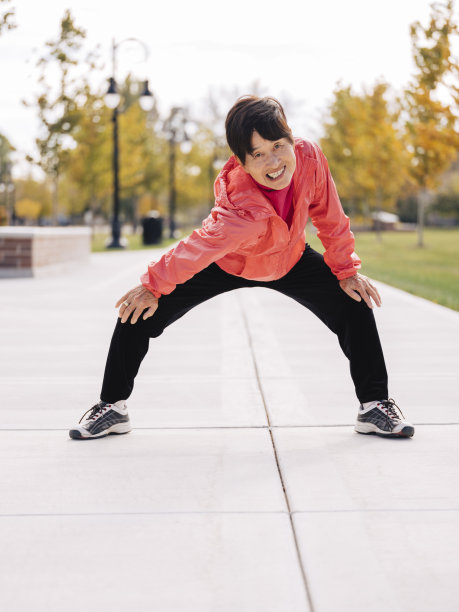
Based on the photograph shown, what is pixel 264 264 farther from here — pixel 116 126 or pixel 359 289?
pixel 116 126

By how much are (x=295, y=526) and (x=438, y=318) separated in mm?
6151

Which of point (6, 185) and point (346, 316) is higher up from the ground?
point (346, 316)

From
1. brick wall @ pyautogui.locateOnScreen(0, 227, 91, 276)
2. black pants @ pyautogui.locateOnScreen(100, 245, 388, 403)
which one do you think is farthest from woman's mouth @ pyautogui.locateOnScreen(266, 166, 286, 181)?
brick wall @ pyautogui.locateOnScreen(0, 227, 91, 276)

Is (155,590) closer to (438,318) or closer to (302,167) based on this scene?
(302,167)

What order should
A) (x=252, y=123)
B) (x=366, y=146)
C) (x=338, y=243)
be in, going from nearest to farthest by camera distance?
(x=252, y=123) < (x=338, y=243) < (x=366, y=146)

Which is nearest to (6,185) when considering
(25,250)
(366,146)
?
(366,146)

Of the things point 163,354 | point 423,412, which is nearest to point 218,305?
point 163,354

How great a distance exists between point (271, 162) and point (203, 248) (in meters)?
0.47

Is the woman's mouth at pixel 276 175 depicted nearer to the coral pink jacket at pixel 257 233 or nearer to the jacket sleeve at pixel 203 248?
the coral pink jacket at pixel 257 233

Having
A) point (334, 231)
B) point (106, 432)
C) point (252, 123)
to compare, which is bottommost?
point (106, 432)

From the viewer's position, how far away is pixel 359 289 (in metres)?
3.93

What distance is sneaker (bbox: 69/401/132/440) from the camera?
13.1 feet

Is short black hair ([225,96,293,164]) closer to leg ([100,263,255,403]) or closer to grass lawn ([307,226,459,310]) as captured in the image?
leg ([100,263,255,403])

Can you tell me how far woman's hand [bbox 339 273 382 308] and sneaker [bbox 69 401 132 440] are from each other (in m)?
1.23
